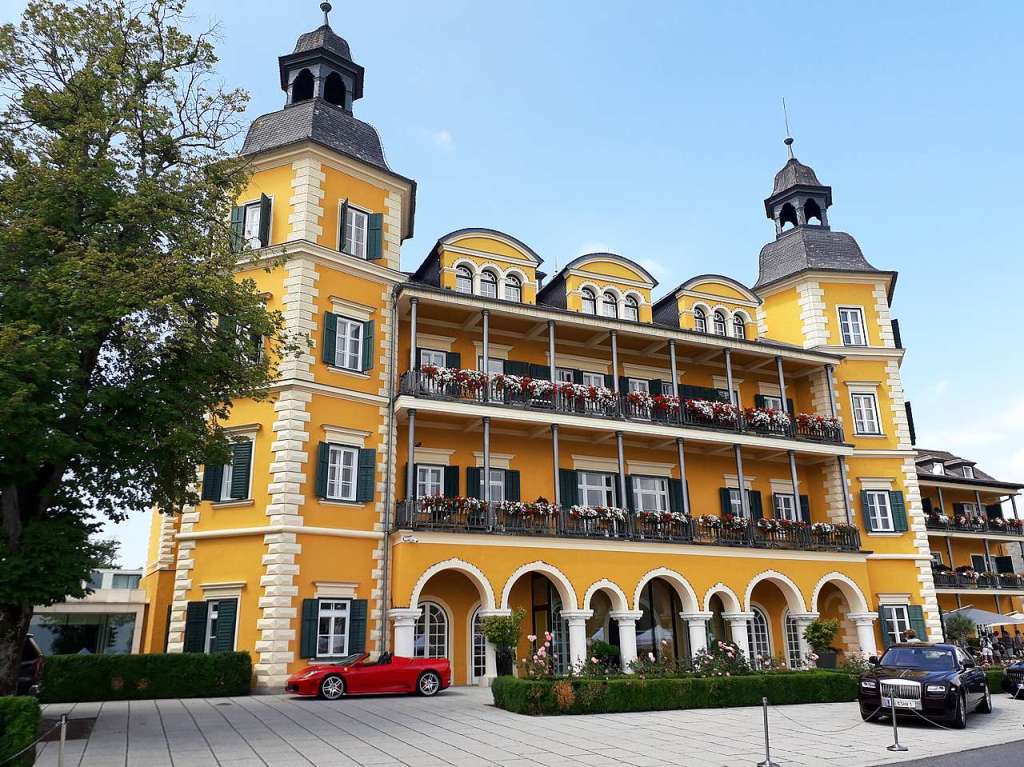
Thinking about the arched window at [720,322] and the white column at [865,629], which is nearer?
the white column at [865,629]

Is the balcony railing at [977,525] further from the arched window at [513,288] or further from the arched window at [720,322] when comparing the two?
the arched window at [513,288]

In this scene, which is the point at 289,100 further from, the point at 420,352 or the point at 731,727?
the point at 731,727

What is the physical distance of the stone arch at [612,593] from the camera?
73.7 feet

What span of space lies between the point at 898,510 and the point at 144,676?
82.4ft

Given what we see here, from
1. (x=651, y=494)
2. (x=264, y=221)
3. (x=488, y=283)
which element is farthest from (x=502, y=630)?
(x=264, y=221)

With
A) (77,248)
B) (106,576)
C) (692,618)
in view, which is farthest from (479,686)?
(106,576)

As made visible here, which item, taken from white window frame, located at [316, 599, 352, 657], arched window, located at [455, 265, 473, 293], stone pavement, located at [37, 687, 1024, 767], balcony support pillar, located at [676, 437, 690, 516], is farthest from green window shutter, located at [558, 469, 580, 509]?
stone pavement, located at [37, 687, 1024, 767]

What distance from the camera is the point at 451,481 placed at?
23609mm

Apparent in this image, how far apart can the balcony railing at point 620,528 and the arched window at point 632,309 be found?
749 centimetres

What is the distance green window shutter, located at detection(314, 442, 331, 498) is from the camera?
2086cm

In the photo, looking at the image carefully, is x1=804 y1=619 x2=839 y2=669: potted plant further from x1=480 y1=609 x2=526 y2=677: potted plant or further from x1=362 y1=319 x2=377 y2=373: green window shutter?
x1=362 y1=319 x2=377 y2=373: green window shutter

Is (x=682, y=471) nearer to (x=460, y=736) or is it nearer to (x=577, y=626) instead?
(x=577, y=626)

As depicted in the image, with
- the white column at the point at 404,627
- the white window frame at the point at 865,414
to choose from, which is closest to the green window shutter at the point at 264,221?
the white column at the point at 404,627

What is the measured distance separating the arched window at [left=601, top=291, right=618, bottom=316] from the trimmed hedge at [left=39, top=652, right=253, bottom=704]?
1577 centimetres
